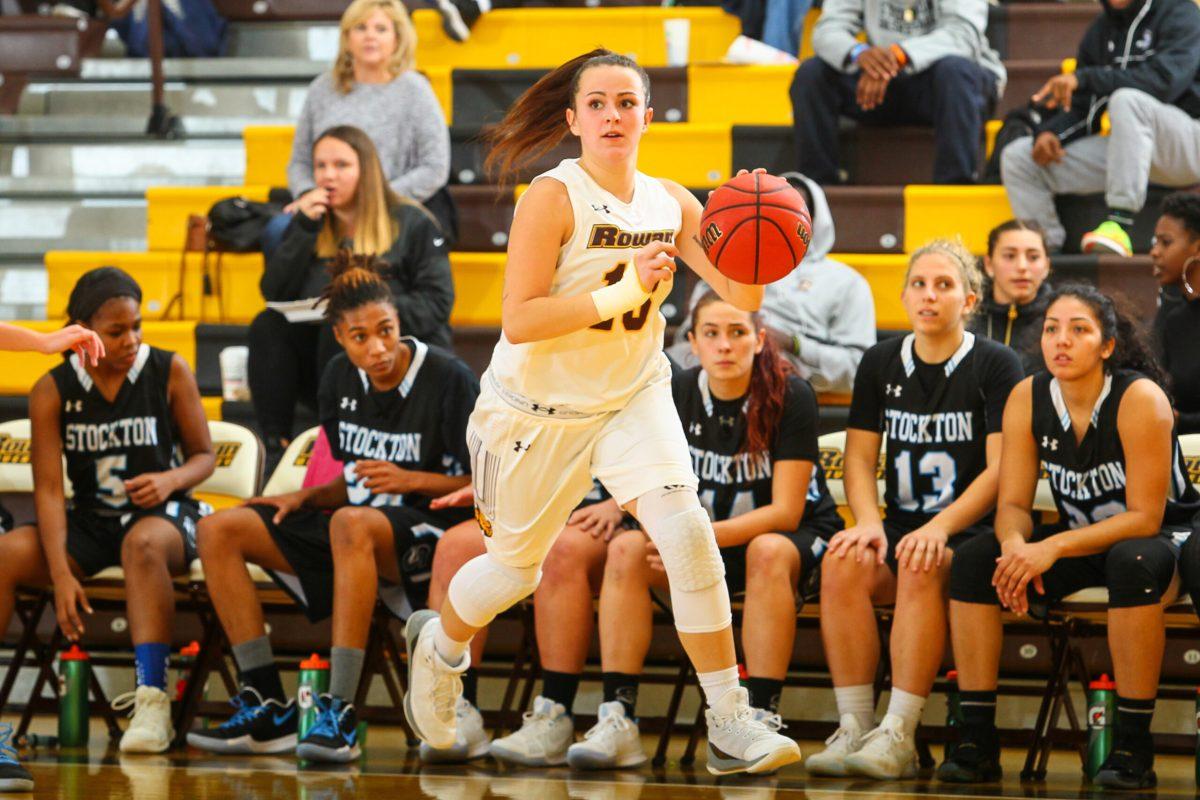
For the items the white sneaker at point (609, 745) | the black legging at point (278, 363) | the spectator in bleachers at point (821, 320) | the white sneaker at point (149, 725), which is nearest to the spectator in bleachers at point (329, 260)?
the black legging at point (278, 363)

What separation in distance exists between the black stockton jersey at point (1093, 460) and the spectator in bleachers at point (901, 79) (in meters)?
1.97

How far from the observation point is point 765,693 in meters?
3.99

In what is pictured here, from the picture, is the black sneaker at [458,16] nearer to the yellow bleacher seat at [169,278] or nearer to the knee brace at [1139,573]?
the yellow bleacher seat at [169,278]

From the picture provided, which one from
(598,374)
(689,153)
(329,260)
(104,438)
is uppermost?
(689,153)

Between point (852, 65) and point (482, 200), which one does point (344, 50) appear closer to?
point (482, 200)

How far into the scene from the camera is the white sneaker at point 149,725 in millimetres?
4246

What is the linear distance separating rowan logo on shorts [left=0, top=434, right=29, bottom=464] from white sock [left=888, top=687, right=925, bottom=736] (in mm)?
Answer: 2862

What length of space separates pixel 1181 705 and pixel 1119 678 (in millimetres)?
961

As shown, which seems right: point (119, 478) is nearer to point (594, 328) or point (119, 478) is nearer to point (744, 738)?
point (594, 328)

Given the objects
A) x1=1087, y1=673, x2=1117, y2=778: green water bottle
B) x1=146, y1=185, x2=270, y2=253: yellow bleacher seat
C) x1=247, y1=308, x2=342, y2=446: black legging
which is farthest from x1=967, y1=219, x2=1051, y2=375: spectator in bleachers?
x1=146, y1=185, x2=270, y2=253: yellow bleacher seat

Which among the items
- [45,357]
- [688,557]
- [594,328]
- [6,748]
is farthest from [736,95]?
[6,748]

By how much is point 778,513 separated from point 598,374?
1.07 m

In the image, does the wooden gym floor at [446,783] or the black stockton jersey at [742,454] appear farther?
the black stockton jersey at [742,454]

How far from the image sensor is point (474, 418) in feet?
11.4
